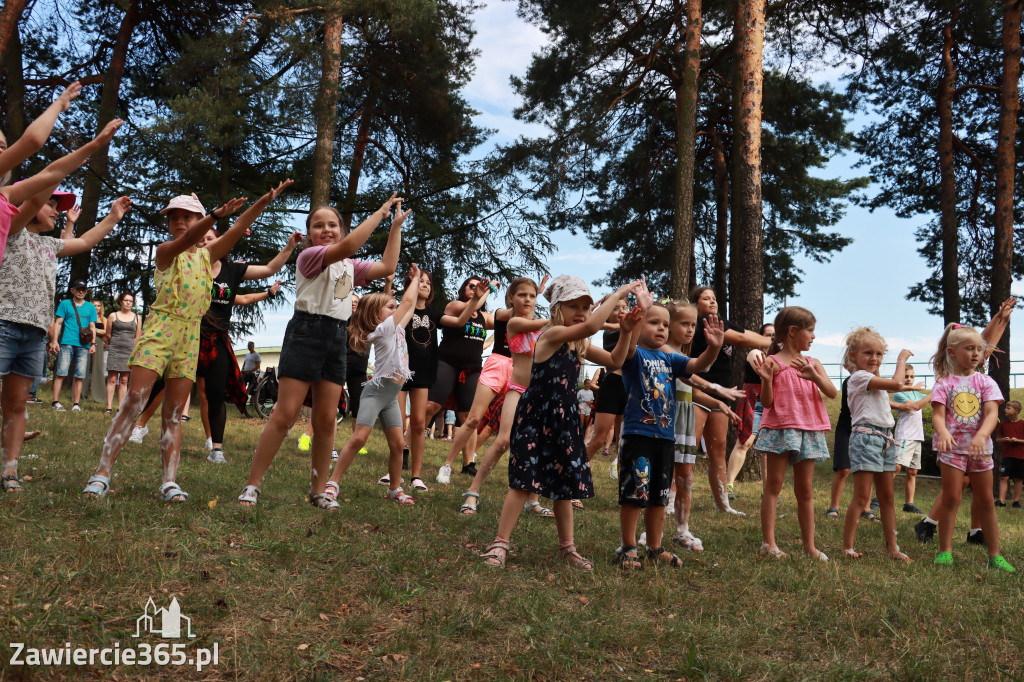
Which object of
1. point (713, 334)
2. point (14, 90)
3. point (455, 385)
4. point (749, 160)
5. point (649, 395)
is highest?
point (14, 90)

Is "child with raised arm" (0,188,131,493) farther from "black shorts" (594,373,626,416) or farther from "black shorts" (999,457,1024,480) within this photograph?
"black shorts" (999,457,1024,480)

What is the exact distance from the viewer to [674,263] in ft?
42.5

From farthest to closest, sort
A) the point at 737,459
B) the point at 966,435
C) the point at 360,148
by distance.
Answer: the point at 360,148
the point at 737,459
the point at 966,435

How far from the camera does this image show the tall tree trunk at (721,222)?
1897 cm

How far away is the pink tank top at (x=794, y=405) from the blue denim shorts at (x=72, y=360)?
11157 millimetres

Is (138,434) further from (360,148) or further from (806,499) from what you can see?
(360,148)

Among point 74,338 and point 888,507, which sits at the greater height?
point 74,338

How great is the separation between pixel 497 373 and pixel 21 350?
13.5ft

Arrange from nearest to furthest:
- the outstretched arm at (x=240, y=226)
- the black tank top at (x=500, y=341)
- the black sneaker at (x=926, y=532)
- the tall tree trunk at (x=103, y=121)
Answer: the outstretched arm at (x=240, y=226) → the black sneaker at (x=926, y=532) → the black tank top at (x=500, y=341) → the tall tree trunk at (x=103, y=121)

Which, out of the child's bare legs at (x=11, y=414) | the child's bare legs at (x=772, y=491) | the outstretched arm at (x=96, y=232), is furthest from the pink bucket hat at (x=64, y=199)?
the child's bare legs at (x=772, y=491)

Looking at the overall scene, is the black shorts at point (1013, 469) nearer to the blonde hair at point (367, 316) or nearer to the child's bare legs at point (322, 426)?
the blonde hair at point (367, 316)

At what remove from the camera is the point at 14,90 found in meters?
16.8

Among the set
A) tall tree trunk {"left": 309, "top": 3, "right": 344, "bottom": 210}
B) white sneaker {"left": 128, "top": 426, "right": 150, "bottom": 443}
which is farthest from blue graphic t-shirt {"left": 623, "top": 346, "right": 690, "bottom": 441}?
tall tree trunk {"left": 309, "top": 3, "right": 344, "bottom": 210}

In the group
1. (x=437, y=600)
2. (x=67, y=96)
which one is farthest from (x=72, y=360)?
(x=437, y=600)
